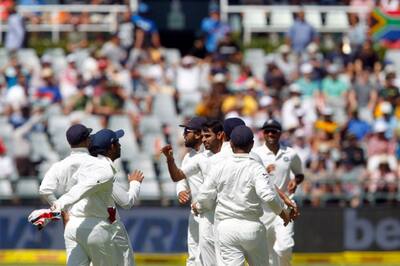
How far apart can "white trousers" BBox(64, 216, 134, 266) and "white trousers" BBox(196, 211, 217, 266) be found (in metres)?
1.63

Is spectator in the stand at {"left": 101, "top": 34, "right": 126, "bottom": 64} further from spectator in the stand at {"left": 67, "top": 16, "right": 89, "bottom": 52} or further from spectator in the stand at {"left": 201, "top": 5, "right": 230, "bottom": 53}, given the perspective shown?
spectator in the stand at {"left": 201, "top": 5, "right": 230, "bottom": 53}

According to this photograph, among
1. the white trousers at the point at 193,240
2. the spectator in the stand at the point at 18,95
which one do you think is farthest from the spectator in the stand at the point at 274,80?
the white trousers at the point at 193,240

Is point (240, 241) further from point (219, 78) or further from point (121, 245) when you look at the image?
point (219, 78)

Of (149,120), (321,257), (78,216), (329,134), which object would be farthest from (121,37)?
(78,216)

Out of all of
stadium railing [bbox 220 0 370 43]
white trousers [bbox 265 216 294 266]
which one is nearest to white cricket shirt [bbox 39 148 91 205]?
white trousers [bbox 265 216 294 266]

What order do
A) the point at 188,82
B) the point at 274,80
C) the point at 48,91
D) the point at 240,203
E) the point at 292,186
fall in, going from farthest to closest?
the point at 188,82, the point at 274,80, the point at 48,91, the point at 292,186, the point at 240,203

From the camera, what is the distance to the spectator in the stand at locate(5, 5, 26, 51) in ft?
85.8

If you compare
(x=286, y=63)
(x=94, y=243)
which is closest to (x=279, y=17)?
(x=286, y=63)

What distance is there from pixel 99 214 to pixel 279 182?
142 inches

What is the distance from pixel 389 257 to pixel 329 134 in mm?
2535

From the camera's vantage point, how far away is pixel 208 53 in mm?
27000

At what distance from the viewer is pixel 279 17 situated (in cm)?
2833

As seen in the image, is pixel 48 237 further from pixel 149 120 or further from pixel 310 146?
pixel 310 146

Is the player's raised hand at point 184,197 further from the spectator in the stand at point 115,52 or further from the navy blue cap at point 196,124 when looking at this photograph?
the spectator in the stand at point 115,52
